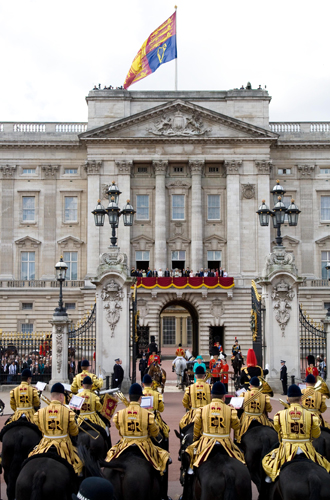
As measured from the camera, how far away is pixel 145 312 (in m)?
46.9

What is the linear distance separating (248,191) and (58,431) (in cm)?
4353

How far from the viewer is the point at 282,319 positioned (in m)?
22.5

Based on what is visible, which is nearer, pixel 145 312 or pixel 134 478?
pixel 134 478

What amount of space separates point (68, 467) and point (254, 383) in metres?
4.32

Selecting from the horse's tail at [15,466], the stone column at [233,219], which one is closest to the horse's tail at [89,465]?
the horse's tail at [15,466]

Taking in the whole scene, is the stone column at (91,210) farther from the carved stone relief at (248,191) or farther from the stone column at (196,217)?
the carved stone relief at (248,191)

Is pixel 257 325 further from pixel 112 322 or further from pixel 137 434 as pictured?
pixel 137 434

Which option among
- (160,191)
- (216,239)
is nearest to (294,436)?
(216,239)

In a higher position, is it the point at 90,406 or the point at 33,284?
the point at 33,284

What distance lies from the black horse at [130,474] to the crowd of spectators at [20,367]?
17.5m

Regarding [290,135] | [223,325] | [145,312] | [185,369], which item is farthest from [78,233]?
[185,369]

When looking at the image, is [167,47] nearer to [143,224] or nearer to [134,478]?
[143,224]

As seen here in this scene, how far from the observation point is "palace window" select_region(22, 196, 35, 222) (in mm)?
52031

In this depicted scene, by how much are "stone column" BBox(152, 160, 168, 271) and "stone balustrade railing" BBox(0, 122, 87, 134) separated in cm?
805
